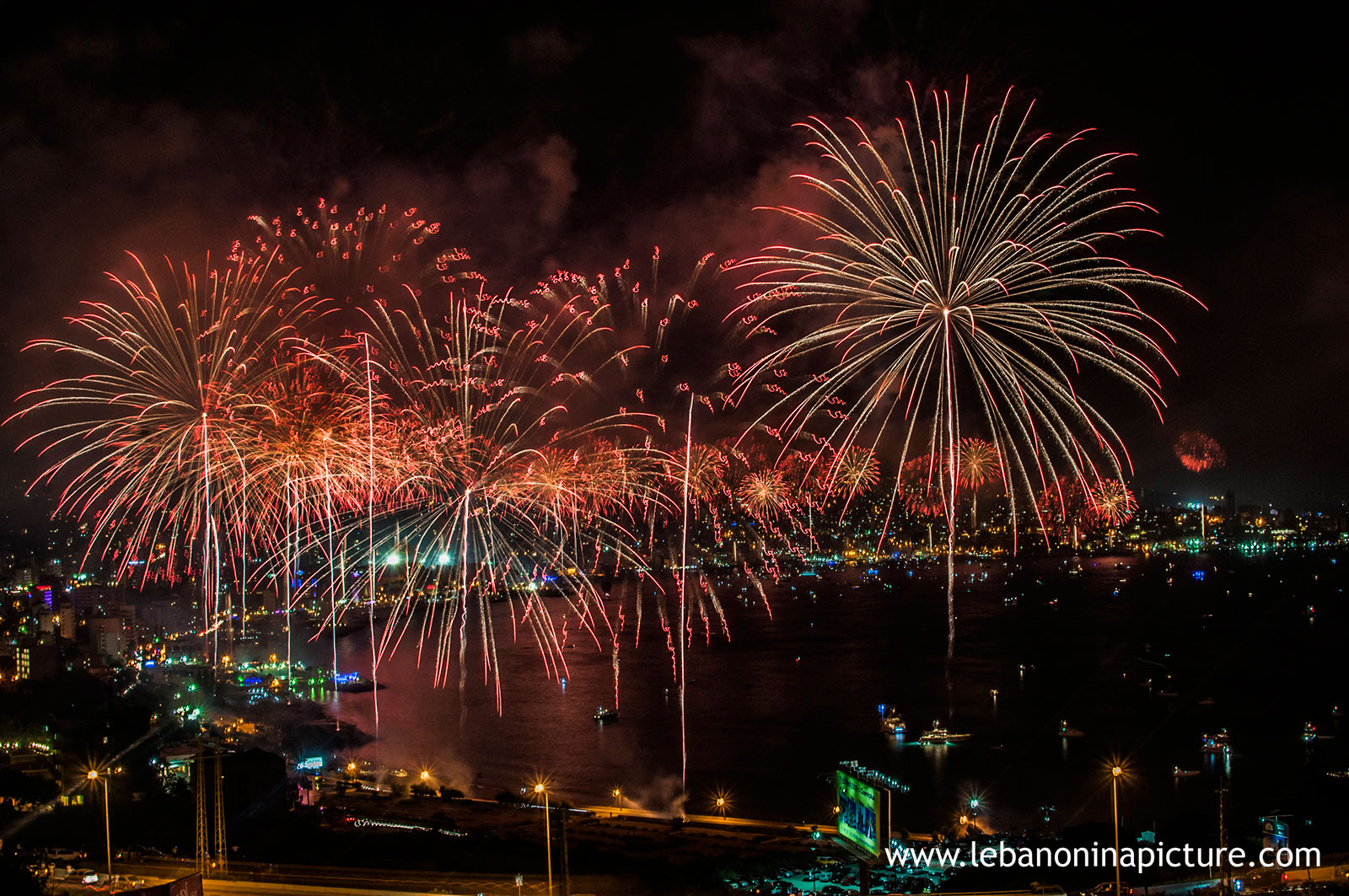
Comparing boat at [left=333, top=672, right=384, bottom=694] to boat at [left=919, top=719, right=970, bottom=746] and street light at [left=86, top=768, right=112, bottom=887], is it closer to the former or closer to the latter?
street light at [left=86, top=768, right=112, bottom=887]

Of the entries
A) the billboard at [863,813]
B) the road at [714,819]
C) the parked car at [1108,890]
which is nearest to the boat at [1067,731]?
the road at [714,819]

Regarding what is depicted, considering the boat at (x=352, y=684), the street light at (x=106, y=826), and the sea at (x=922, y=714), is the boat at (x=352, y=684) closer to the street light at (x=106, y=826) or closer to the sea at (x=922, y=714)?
the sea at (x=922, y=714)

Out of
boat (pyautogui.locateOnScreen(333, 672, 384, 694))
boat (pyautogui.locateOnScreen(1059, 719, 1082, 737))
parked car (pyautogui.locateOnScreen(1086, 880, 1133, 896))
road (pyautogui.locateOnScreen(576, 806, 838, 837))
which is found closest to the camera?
parked car (pyautogui.locateOnScreen(1086, 880, 1133, 896))

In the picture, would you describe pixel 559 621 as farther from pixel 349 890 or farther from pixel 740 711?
pixel 349 890

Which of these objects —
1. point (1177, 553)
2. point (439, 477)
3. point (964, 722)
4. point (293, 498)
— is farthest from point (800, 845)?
point (1177, 553)

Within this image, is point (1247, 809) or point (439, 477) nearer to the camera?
point (439, 477)

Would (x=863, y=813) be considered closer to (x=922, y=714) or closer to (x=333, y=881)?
(x=333, y=881)

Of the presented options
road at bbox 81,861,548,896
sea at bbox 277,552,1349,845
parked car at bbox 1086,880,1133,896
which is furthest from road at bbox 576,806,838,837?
parked car at bbox 1086,880,1133,896
